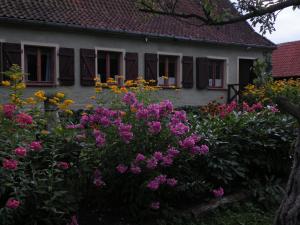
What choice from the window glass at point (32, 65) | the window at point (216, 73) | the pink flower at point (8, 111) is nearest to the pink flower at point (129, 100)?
the pink flower at point (8, 111)

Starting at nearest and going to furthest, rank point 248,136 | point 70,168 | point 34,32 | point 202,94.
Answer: point 70,168 → point 248,136 → point 34,32 → point 202,94

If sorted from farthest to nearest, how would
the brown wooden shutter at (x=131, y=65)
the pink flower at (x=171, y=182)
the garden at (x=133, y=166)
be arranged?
the brown wooden shutter at (x=131, y=65) → the pink flower at (x=171, y=182) → the garden at (x=133, y=166)

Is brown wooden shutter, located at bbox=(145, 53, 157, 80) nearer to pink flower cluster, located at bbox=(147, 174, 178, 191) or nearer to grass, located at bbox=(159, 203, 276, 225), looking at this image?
grass, located at bbox=(159, 203, 276, 225)

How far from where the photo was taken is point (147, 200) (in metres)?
5.07

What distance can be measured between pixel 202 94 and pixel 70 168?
52.7ft

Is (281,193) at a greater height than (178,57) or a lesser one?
lesser

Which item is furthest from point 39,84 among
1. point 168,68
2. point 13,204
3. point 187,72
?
point 13,204

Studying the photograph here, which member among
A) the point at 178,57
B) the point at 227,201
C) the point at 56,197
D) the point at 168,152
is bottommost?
the point at 227,201

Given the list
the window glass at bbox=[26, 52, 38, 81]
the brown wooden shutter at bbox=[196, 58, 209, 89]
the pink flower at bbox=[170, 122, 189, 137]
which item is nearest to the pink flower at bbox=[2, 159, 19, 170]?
the pink flower at bbox=[170, 122, 189, 137]

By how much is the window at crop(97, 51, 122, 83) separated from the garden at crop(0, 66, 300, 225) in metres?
11.7

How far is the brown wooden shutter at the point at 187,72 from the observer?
20.0 metres

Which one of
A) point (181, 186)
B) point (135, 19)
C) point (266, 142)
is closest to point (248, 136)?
point (266, 142)

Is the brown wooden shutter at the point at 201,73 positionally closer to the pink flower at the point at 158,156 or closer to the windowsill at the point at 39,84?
the windowsill at the point at 39,84

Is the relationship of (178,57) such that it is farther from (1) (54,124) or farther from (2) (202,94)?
(1) (54,124)
